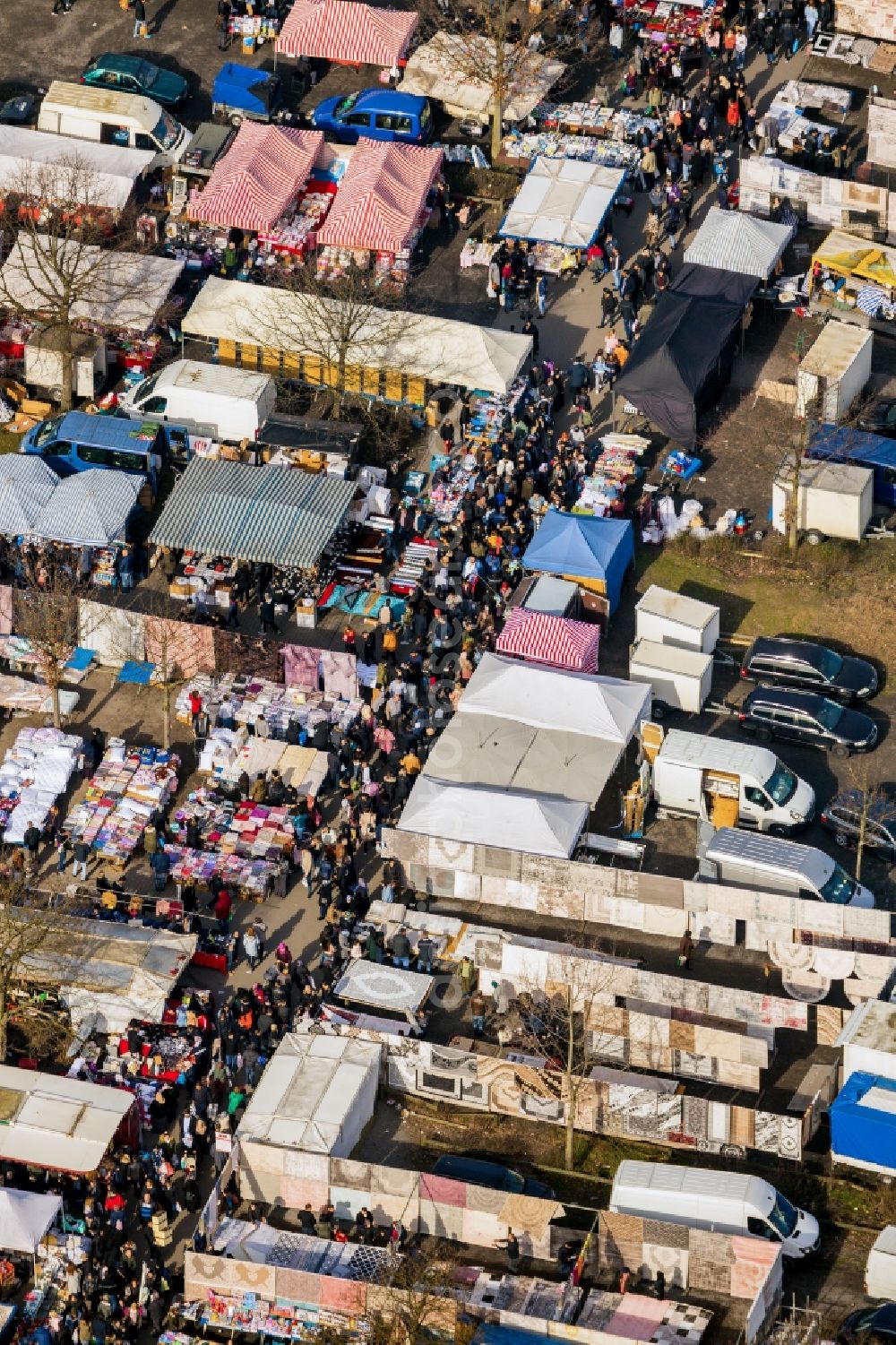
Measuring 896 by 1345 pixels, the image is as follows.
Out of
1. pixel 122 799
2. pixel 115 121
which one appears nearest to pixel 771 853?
pixel 122 799

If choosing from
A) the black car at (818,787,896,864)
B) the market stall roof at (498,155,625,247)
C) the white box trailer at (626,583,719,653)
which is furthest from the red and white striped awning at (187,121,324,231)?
the black car at (818,787,896,864)

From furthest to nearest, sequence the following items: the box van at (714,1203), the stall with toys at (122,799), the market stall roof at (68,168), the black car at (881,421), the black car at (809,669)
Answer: the market stall roof at (68,168) → the black car at (881,421) → the black car at (809,669) → the stall with toys at (122,799) → the box van at (714,1203)

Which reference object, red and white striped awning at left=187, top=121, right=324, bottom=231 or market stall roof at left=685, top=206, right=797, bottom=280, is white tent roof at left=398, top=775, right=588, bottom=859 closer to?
market stall roof at left=685, top=206, right=797, bottom=280

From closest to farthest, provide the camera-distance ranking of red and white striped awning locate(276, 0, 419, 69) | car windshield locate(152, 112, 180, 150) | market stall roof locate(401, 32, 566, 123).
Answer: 1. car windshield locate(152, 112, 180, 150)
2. market stall roof locate(401, 32, 566, 123)
3. red and white striped awning locate(276, 0, 419, 69)

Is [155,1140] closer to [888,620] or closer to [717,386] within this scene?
[888,620]

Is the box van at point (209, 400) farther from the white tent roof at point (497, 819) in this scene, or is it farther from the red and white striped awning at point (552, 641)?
the white tent roof at point (497, 819)

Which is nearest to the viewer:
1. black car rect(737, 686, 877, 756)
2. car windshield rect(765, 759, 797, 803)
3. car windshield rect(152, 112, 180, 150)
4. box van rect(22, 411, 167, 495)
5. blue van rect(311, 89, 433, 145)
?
car windshield rect(765, 759, 797, 803)

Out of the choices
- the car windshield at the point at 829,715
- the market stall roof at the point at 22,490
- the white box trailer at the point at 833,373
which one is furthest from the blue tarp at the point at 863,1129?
the market stall roof at the point at 22,490
